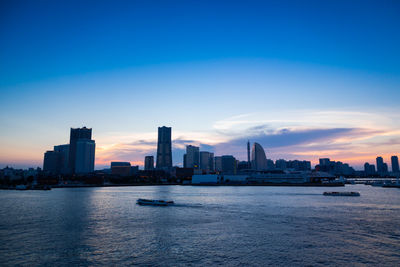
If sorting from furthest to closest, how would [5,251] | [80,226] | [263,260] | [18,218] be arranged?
[18,218], [80,226], [5,251], [263,260]

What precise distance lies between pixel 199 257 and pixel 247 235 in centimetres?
1311

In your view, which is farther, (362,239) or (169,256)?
(362,239)

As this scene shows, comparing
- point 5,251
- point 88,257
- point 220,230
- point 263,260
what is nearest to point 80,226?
point 5,251

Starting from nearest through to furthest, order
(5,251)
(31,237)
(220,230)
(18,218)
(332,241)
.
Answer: (5,251), (332,241), (31,237), (220,230), (18,218)

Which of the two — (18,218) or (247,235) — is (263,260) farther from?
(18,218)

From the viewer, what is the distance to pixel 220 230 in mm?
45219

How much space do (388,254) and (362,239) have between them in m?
7.14

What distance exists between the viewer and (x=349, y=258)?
100 ft

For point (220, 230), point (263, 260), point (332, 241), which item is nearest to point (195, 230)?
point (220, 230)

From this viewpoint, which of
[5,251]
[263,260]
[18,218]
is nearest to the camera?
[263,260]

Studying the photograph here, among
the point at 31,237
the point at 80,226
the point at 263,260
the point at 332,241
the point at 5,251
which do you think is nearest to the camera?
the point at 263,260

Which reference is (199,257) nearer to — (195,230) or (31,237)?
(195,230)

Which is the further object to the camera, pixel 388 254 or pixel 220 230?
pixel 220 230

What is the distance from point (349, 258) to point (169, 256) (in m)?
20.4
